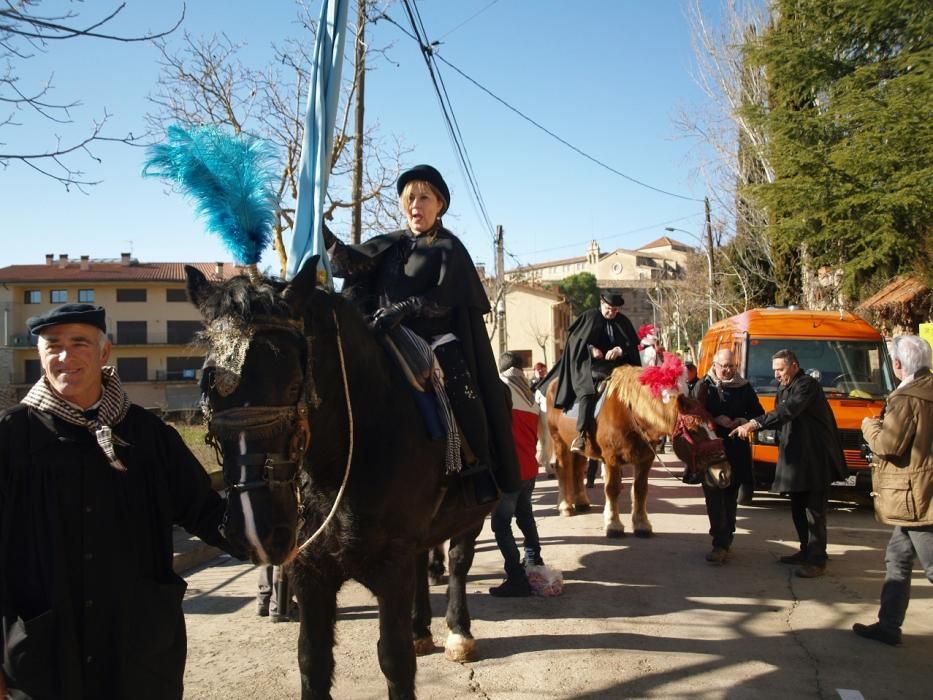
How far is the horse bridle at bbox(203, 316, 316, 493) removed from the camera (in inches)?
91.6

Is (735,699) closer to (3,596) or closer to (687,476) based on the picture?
(687,476)

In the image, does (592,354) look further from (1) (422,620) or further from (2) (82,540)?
(2) (82,540)

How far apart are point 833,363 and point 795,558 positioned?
494 cm

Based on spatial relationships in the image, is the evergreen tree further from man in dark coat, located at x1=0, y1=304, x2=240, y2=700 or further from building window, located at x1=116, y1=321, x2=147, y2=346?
building window, located at x1=116, y1=321, x2=147, y2=346

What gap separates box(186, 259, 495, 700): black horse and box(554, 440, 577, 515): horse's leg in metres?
6.08

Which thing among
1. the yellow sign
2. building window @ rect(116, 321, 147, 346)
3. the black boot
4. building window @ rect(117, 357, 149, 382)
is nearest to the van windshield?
the yellow sign

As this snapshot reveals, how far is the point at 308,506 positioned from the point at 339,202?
10.6 meters

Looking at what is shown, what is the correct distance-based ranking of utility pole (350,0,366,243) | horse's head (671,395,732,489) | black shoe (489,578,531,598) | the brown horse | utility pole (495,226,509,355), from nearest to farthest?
black shoe (489,578,531,598) → horse's head (671,395,732,489) → the brown horse → utility pole (350,0,366,243) → utility pole (495,226,509,355)

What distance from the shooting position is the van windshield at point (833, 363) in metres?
10.7

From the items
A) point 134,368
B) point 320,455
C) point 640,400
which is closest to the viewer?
point 320,455

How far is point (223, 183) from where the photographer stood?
305 centimetres

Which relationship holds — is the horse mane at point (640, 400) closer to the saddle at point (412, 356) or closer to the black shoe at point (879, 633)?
the black shoe at point (879, 633)

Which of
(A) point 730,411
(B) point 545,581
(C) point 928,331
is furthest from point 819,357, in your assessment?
(B) point 545,581

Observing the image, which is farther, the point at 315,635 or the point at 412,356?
the point at 412,356
